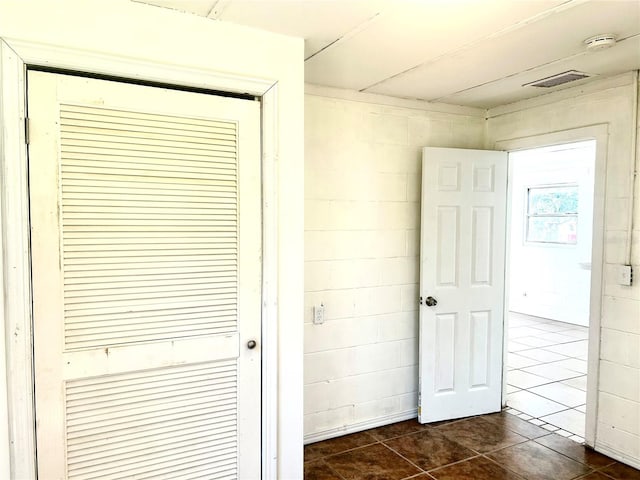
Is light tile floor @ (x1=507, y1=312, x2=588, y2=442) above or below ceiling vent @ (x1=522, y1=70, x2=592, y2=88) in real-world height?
below

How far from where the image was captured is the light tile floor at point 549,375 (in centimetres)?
353

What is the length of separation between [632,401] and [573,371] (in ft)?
6.54

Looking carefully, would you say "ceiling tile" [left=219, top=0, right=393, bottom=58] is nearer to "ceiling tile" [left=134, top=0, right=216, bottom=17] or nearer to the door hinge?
"ceiling tile" [left=134, top=0, right=216, bottom=17]

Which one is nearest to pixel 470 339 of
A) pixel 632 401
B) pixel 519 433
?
pixel 519 433

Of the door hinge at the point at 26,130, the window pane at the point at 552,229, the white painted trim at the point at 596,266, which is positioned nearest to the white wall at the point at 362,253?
the white painted trim at the point at 596,266

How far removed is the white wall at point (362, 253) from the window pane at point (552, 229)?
13.5 feet

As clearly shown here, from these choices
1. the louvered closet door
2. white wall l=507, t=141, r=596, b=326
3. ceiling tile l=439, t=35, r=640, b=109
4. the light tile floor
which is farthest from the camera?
white wall l=507, t=141, r=596, b=326

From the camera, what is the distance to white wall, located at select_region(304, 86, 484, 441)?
3.06 metres

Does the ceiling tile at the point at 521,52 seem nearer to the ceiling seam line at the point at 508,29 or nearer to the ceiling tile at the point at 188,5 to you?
the ceiling seam line at the point at 508,29

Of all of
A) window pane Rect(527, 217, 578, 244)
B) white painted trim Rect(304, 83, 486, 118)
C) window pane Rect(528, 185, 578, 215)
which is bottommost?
window pane Rect(527, 217, 578, 244)

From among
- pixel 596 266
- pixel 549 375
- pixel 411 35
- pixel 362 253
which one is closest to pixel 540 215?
pixel 549 375

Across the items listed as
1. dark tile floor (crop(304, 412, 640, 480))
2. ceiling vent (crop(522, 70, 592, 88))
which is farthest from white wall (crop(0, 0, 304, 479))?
ceiling vent (crop(522, 70, 592, 88))

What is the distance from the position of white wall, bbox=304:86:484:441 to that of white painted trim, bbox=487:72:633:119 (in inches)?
15.0

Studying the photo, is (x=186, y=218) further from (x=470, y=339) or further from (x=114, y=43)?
(x=470, y=339)
